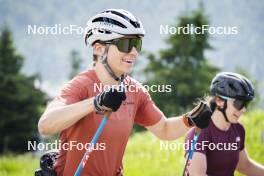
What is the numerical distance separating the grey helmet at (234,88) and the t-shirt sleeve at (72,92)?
2.20 m

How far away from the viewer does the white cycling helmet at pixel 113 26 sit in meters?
5.25

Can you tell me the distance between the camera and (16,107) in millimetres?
46656

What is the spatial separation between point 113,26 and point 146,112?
35.7 inches

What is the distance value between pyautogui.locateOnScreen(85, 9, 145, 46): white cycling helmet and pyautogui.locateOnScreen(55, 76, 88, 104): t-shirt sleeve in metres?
0.46

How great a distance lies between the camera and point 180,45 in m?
44.9

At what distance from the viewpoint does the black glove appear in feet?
15.1

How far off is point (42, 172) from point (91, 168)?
18.4 inches

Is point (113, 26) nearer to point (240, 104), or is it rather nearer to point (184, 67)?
point (240, 104)

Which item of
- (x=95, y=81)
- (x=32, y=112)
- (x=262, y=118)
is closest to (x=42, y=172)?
(x=95, y=81)

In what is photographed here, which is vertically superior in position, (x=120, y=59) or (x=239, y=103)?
(x=120, y=59)

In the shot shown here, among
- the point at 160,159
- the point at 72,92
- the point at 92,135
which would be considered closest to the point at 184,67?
the point at 160,159

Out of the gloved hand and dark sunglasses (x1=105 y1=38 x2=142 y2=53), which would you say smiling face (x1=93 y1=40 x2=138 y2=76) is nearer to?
dark sunglasses (x1=105 y1=38 x2=142 y2=53)

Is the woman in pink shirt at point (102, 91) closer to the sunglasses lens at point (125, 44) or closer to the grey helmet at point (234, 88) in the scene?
the sunglasses lens at point (125, 44)

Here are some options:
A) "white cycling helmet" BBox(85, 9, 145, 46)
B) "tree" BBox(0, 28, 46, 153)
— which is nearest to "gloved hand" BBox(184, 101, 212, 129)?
"white cycling helmet" BBox(85, 9, 145, 46)
